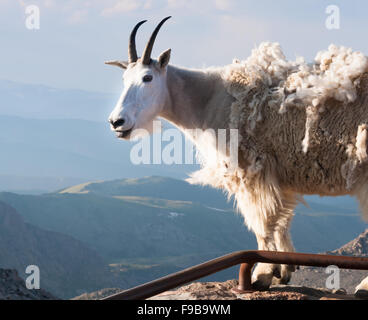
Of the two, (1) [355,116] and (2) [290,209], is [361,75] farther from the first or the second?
(2) [290,209]

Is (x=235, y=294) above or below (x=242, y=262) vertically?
below

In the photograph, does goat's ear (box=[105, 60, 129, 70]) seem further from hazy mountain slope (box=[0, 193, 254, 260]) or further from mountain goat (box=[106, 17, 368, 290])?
hazy mountain slope (box=[0, 193, 254, 260])

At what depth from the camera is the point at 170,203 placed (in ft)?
458

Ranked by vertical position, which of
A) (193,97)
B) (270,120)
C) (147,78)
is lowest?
(270,120)

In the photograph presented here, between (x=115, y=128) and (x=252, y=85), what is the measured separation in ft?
4.98

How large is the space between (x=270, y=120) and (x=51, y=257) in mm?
87694

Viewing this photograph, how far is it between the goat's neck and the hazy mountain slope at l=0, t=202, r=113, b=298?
7148cm

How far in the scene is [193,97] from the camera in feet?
20.7

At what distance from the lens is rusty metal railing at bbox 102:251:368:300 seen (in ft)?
10.6

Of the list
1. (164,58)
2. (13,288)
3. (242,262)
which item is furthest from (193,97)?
(13,288)

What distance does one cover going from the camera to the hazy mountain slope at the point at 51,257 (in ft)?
262

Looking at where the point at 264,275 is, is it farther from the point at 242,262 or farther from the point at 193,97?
the point at 193,97
